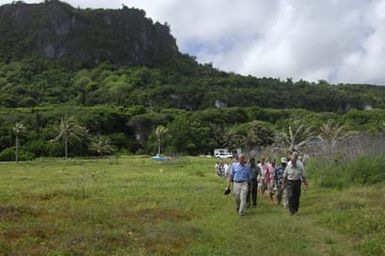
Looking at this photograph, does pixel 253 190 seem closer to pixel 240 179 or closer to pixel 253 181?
pixel 253 181

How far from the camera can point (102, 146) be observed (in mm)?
138125

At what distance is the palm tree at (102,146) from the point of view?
13550cm

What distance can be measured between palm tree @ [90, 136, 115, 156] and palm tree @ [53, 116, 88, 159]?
11.7 feet

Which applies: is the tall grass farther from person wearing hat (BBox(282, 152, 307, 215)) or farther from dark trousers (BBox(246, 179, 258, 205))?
person wearing hat (BBox(282, 152, 307, 215))

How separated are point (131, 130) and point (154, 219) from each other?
138831 millimetres

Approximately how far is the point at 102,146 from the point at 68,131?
1100 cm

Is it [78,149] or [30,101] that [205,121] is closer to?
[78,149]

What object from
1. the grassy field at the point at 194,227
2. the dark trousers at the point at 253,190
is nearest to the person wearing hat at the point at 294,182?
the grassy field at the point at 194,227

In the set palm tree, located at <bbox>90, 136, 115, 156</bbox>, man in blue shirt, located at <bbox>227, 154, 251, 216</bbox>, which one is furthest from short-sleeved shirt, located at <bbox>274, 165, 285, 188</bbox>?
palm tree, located at <bbox>90, 136, 115, 156</bbox>

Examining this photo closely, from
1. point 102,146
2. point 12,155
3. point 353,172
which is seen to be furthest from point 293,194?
point 102,146

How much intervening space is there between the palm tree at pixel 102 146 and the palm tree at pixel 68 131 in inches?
140

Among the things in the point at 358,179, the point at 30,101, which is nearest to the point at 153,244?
the point at 358,179

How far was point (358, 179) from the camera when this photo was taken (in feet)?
106

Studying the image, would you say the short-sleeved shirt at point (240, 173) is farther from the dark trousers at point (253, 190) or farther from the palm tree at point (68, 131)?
the palm tree at point (68, 131)
